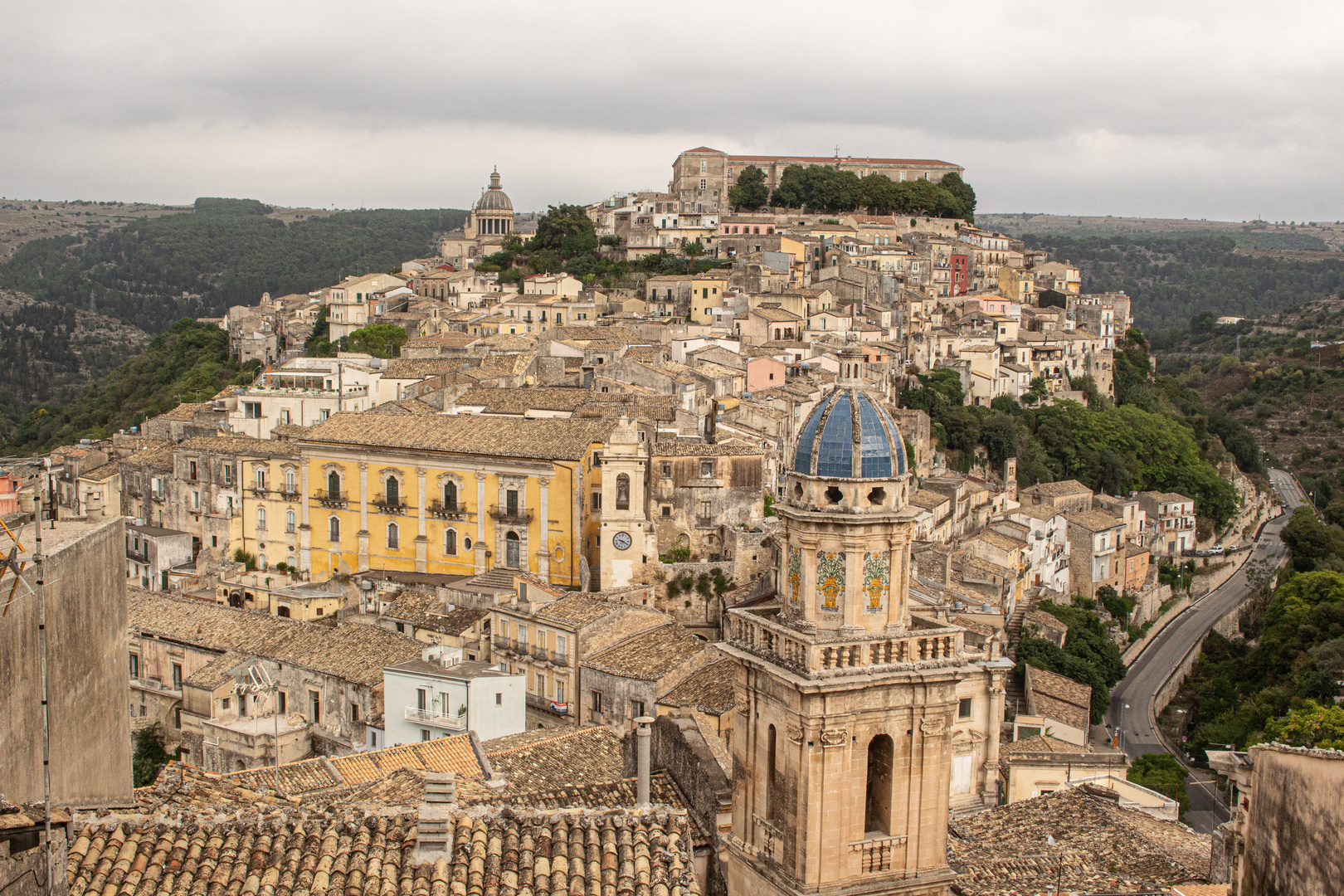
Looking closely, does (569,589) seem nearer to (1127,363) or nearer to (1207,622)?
(1207,622)

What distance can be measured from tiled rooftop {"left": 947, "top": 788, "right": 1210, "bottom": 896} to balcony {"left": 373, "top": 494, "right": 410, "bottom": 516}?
24.3m

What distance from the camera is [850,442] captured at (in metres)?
16.8

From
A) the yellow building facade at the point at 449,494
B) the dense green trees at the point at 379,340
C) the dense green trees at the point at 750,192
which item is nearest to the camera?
the yellow building facade at the point at 449,494

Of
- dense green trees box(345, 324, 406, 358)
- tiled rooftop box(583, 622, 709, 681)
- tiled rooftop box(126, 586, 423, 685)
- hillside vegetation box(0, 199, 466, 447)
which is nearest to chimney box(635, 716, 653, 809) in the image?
tiled rooftop box(583, 622, 709, 681)

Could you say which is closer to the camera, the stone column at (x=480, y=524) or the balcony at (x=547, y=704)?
the balcony at (x=547, y=704)

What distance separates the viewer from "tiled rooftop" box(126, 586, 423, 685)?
3422cm

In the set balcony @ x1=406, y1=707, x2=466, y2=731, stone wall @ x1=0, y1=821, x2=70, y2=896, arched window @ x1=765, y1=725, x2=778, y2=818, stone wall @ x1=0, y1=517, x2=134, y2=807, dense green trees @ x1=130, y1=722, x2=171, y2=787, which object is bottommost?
dense green trees @ x1=130, y1=722, x2=171, y2=787

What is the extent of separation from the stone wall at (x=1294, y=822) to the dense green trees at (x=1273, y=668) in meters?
28.7

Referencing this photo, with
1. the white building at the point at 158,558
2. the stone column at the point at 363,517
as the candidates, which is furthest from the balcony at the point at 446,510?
the white building at the point at 158,558

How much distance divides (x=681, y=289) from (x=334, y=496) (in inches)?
1388

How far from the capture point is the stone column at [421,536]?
1768 inches

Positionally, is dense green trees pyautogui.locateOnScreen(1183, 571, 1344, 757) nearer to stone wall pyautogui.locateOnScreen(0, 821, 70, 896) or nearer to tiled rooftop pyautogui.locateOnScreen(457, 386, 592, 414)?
tiled rooftop pyautogui.locateOnScreen(457, 386, 592, 414)

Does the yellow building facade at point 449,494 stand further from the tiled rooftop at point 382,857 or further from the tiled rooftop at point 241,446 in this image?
the tiled rooftop at point 382,857

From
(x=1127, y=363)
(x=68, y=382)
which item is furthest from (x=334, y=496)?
(x=68, y=382)
